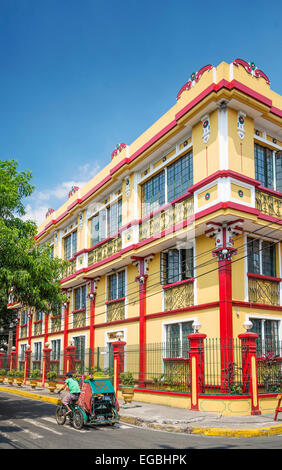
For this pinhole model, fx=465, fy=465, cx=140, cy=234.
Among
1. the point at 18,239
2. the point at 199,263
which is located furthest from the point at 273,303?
the point at 18,239

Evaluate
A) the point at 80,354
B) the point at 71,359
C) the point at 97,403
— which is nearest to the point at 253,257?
the point at 97,403

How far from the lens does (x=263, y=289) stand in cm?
1734

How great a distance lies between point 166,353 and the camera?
1862 centimetres

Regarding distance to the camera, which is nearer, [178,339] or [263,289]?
[263,289]

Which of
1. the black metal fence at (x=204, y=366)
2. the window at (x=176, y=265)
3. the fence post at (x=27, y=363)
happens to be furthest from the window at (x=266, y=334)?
the fence post at (x=27, y=363)

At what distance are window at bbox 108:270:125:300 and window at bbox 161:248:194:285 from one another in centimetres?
391

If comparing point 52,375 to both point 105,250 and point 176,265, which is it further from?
point 176,265

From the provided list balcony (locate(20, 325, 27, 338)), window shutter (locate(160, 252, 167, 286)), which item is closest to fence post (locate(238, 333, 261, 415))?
window shutter (locate(160, 252, 167, 286))

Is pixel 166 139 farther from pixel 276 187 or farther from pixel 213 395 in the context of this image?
pixel 213 395

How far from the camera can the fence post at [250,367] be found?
13.9 metres

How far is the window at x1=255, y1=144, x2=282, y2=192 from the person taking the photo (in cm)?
1791

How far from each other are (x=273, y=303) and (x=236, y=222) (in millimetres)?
3833

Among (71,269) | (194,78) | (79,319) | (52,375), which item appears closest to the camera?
(194,78)

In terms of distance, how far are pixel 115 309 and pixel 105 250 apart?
305 cm
